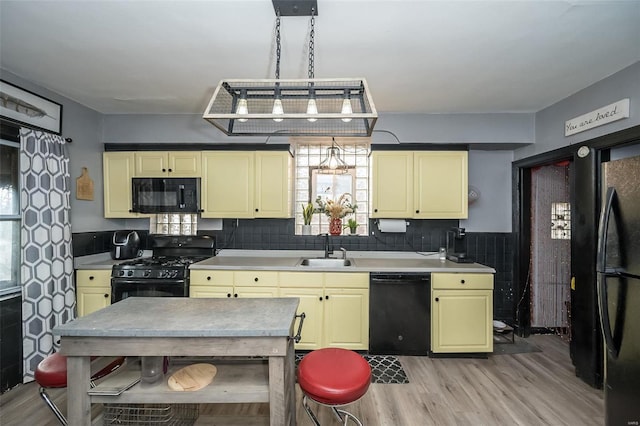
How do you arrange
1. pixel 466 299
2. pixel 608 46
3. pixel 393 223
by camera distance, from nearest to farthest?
pixel 608 46, pixel 466 299, pixel 393 223

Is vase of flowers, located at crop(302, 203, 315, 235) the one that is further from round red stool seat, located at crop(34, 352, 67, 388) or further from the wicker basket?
round red stool seat, located at crop(34, 352, 67, 388)

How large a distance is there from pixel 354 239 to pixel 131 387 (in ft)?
8.28

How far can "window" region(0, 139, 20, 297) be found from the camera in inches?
97.3

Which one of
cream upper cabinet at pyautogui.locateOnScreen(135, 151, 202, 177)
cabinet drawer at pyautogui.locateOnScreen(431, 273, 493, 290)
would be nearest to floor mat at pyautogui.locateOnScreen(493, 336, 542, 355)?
cabinet drawer at pyautogui.locateOnScreen(431, 273, 493, 290)

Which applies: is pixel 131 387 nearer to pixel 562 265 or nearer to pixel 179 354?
pixel 179 354

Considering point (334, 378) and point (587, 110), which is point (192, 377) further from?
point (587, 110)

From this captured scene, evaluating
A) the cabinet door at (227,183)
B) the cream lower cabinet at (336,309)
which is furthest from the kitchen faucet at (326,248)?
the cabinet door at (227,183)

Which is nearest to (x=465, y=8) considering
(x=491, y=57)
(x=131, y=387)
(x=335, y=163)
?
(x=491, y=57)

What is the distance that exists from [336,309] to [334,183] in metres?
1.47

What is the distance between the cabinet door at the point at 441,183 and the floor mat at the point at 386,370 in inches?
59.6

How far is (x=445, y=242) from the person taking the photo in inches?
140

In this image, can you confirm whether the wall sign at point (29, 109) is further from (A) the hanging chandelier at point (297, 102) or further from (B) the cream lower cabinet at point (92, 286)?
(A) the hanging chandelier at point (297, 102)

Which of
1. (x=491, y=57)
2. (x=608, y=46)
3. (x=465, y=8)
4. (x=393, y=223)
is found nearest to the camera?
(x=465, y=8)

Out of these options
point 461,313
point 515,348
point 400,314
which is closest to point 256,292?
point 400,314
